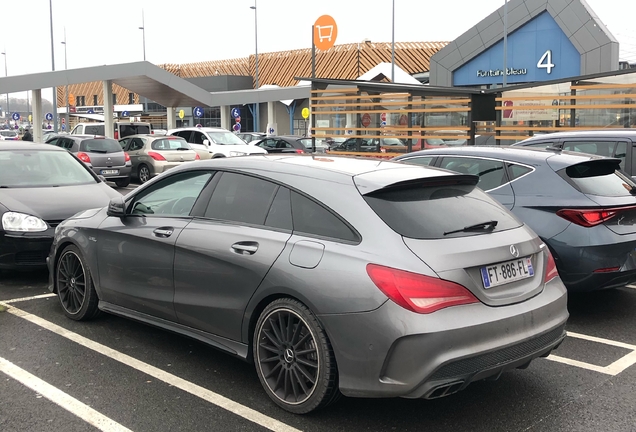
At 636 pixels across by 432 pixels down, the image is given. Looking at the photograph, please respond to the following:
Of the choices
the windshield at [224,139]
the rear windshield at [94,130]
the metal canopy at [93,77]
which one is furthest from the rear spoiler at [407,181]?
the rear windshield at [94,130]

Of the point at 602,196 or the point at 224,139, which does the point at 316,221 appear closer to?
the point at 602,196

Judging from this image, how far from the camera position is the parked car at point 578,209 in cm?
568

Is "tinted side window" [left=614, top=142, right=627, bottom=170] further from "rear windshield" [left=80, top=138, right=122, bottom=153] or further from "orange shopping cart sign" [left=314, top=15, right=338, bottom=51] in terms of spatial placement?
"orange shopping cart sign" [left=314, top=15, right=338, bottom=51]

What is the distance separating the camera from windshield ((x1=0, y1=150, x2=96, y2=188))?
8205 millimetres

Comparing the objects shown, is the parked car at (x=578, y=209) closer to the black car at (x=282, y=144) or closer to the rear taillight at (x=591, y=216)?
the rear taillight at (x=591, y=216)

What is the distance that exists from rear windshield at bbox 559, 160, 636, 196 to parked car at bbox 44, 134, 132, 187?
15.3m

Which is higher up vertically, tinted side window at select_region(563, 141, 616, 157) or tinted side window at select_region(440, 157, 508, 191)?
tinted side window at select_region(563, 141, 616, 157)

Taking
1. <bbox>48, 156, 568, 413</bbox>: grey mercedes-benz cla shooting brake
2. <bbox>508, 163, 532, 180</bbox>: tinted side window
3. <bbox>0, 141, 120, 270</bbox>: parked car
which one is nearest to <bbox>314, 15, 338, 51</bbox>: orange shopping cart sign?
<bbox>0, 141, 120, 270</bbox>: parked car

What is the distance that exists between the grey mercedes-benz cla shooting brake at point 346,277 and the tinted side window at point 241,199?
0.4 inches

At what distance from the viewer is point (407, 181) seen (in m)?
4.06

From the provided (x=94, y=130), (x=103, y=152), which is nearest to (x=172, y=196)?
(x=103, y=152)

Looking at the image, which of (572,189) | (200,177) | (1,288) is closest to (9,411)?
(200,177)

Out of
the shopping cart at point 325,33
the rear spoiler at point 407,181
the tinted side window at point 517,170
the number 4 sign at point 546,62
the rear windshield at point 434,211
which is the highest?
the shopping cart at point 325,33

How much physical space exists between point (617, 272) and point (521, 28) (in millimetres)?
33132
